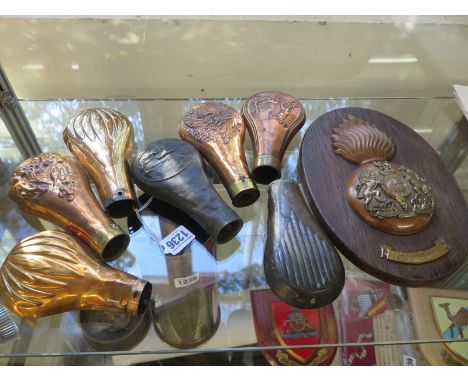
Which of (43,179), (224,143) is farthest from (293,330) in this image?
(43,179)

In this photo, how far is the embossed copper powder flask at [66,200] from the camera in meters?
0.70

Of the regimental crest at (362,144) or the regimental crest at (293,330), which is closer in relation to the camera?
the regimental crest at (293,330)

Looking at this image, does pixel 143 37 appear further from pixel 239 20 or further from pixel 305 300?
pixel 305 300

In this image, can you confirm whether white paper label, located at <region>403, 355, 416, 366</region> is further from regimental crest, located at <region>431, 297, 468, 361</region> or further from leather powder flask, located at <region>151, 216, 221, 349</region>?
leather powder flask, located at <region>151, 216, 221, 349</region>

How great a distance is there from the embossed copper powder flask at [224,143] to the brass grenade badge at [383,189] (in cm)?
18

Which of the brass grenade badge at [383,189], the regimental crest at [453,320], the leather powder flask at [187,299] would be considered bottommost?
the regimental crest at [453,320]

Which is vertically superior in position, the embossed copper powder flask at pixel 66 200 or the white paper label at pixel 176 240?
the embossed copper powder flask at pixel 66 200

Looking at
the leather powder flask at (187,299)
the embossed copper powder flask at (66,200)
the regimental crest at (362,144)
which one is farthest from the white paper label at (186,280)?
the regimental crest at (362,144)

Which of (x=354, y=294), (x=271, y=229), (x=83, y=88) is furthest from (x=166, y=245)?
(x=83, y=88)

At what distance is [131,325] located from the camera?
689 mm

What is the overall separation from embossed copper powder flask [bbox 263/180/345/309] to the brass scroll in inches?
3.1

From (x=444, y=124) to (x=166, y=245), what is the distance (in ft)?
2.20

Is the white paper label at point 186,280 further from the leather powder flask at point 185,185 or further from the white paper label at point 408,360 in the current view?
the white paper label at point 408,360

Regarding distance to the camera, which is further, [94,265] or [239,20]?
[239,20]
